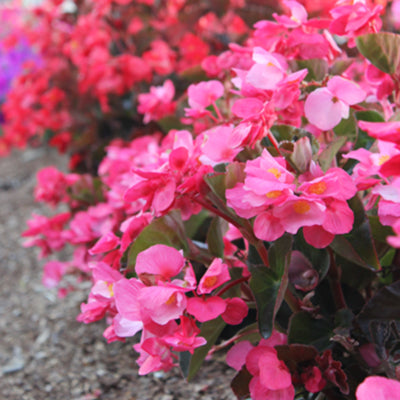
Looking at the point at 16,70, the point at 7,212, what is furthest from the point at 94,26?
the point at 16,70

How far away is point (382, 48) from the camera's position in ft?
1.87

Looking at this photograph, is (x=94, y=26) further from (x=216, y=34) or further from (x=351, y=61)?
(x=351, y=61)

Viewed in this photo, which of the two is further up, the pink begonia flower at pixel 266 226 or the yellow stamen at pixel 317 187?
the yellow stamen at pixel 317 187

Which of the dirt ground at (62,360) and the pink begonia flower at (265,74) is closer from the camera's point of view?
the pink begonia flower at (265,74)

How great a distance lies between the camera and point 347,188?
0.46 metres

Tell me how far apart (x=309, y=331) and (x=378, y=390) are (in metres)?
0.21

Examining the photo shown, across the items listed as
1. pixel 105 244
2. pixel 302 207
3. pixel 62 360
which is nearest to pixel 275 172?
pixel 302 207

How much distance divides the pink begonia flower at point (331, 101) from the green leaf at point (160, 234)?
0.19m

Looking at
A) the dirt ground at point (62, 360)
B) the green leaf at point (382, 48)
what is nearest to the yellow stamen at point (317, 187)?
the green leaf at point (382, 48)

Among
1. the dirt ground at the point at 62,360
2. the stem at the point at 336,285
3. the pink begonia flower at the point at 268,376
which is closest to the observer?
the pink begonia flower at the point at 268,376

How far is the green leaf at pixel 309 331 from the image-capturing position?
59 cm

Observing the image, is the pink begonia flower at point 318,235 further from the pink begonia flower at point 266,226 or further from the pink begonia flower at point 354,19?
the pink begonia flower at point 354,19

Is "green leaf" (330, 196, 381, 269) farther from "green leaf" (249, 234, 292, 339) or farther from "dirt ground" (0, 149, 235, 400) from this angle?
"dirt ground" (0, 149, 235, 400)

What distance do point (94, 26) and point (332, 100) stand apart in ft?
4.03
